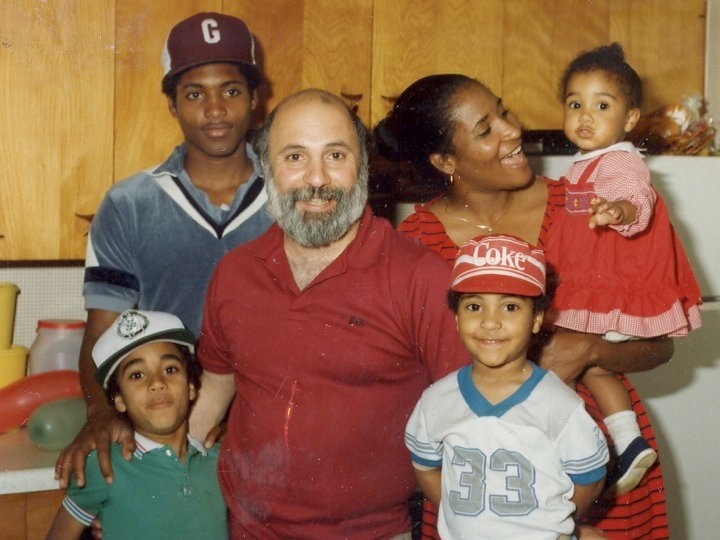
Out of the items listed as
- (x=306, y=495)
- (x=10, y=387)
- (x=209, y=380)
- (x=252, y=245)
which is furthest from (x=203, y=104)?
(x=306, y=495)

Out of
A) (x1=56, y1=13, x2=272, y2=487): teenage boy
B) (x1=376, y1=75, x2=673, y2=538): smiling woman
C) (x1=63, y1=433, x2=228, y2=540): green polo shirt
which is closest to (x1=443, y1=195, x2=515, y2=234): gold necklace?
(x1=376, y1=75, x2=673, y2=538): smiling woman

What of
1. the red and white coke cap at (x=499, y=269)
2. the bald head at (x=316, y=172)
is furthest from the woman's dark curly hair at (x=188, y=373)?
the red and white coke cap at (x=499, y=269)

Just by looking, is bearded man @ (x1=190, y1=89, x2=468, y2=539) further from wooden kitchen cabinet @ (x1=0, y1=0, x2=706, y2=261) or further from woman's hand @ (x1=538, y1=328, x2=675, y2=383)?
wooden kitchen cabinet @ (x1=0, y1=0, x2=706, y2=261)

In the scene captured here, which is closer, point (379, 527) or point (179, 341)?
point (379, 527)

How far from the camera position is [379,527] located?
1368 millimetres

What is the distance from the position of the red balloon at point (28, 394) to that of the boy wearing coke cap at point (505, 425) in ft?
3.04

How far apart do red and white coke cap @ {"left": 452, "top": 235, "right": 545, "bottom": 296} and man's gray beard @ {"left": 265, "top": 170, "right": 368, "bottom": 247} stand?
23 cm

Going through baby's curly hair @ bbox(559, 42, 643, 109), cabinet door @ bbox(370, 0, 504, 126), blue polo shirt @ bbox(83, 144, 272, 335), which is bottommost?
blue polo shirt @ bbox(83, 144, 272, 335)

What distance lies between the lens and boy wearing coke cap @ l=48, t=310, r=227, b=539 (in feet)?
4.83

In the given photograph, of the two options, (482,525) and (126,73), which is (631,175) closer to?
(482,525)

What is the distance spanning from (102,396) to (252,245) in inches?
17.2

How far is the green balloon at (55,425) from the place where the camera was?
1.62 meters

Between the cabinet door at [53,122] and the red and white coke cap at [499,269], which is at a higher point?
the cabinet door at [53,122]

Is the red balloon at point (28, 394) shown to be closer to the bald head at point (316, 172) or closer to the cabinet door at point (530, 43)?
the bald head at point (316, 172)
